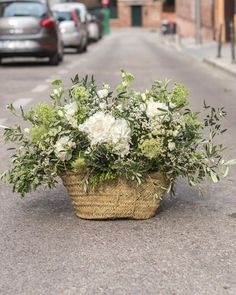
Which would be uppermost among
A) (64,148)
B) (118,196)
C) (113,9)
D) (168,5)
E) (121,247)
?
(168,5)

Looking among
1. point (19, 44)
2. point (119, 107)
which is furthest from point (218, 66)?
point (119, 107)

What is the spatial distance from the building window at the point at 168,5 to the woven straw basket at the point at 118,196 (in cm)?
10029

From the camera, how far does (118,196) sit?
528 cm

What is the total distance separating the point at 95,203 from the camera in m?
5.30

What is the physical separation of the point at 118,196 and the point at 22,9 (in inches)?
704

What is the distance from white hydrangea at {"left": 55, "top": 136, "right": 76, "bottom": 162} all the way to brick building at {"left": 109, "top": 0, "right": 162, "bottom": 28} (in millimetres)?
107556

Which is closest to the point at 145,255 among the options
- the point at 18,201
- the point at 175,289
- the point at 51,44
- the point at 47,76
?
the point at 175,289

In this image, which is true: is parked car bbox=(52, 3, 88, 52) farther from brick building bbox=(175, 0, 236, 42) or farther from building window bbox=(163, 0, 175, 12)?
building window bbox=(163, 0, 175, 12)

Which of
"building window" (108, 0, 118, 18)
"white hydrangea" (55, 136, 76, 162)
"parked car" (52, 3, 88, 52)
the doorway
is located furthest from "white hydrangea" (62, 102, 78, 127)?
"building window" (108, 0, 118, 18)

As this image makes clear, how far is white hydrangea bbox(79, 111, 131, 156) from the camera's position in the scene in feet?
17.0

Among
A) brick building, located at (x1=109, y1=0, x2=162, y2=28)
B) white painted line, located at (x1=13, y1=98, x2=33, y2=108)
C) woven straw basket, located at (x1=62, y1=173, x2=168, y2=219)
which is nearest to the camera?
woven straw basket, located at (x1=62, y1=173, x2=168, y2=219)

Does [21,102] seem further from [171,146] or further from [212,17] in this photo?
[212,17]

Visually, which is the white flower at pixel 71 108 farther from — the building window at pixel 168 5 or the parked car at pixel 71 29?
the building window at pixel 168 5

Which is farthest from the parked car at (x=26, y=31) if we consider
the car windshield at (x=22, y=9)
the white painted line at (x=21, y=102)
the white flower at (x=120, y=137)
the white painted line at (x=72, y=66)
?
the white flower at (x=120, y=137)
